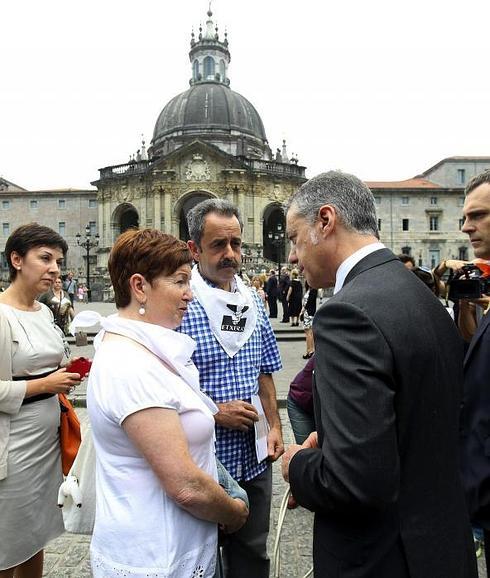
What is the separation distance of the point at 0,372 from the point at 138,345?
1285mm

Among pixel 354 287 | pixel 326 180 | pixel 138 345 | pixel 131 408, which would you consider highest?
pixel 326 180

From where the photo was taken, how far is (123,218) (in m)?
50.1

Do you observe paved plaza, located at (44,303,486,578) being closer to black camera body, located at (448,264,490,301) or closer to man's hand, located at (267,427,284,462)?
man's hand, located at (267,427,284,462)

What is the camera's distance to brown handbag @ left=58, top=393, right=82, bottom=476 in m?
2.89

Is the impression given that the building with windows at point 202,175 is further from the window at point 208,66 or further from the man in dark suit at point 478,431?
the man in dark suit at point 478,431

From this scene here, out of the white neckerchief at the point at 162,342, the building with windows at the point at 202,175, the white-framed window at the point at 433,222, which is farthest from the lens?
the white-framed window at the point at 433,222

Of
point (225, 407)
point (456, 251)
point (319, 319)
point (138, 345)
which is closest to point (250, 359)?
point (225, 407)

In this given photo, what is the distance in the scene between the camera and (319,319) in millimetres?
1576

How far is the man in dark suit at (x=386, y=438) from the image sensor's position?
143 cm

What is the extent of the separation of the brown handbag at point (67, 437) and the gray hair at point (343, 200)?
6.63 ft

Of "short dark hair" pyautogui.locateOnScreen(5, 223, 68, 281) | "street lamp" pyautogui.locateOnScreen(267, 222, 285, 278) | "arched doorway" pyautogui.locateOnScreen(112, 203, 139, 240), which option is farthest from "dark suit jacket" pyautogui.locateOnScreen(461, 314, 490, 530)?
"arched doorway" pyautogui.locateOnScreen(112, 203, 139, 240)

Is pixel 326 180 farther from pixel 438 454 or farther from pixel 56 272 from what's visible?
pixel 56 272

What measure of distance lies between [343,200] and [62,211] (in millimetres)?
58700

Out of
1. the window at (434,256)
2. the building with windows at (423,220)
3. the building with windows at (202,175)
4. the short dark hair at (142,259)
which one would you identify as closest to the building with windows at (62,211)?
the building with windows at (202,175)
